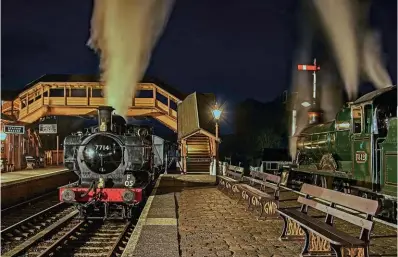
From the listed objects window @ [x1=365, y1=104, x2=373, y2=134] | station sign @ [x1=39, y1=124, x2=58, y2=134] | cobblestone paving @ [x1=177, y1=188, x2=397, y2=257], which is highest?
station sign @ [x1=39, y1=124, x2=58, y2=134]

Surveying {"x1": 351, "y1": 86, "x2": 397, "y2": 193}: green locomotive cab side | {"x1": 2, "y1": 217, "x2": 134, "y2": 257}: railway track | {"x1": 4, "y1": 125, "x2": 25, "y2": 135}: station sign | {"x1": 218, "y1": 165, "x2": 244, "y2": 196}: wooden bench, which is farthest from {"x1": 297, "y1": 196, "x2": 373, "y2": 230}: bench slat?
{"x1": 4, "y1": 125, "x2": 25, "y2": 135}: station sign

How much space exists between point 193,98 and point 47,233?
1664cm

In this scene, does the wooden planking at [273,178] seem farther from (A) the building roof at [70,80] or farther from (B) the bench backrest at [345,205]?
(A) the building roof at [70,80]

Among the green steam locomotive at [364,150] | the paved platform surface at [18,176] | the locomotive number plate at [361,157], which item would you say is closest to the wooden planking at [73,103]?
the paved platform surface at [18,176]

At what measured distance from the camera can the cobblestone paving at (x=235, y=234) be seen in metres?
6.56

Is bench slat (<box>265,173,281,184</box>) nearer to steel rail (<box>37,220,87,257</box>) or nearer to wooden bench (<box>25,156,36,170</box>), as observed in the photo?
steel rail (<box>37,220,87,257</box>)

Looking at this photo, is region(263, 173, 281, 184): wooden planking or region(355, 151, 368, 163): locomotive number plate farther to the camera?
region(355, 151, 368, 163): locomotive number plate

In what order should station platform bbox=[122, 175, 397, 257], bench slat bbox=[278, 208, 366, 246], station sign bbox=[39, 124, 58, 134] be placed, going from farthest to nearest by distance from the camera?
station sign bbox=[39, 124, 58, 134]
station platform bbox=[122, 175, 397, 257]
bench slat bbox=[278, 208, 366, 246]

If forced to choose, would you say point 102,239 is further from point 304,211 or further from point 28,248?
point 304,211

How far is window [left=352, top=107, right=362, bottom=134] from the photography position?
11.5 m

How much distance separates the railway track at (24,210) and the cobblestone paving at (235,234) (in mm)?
4749

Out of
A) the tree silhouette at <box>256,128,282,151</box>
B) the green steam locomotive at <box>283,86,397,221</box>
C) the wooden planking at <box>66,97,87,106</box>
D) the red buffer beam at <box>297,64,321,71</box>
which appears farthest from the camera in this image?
the tree silhouette at <box>256,128,282,151</box>

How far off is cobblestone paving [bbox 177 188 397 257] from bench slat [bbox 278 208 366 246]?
1.68ft

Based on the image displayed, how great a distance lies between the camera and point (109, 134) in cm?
1130
